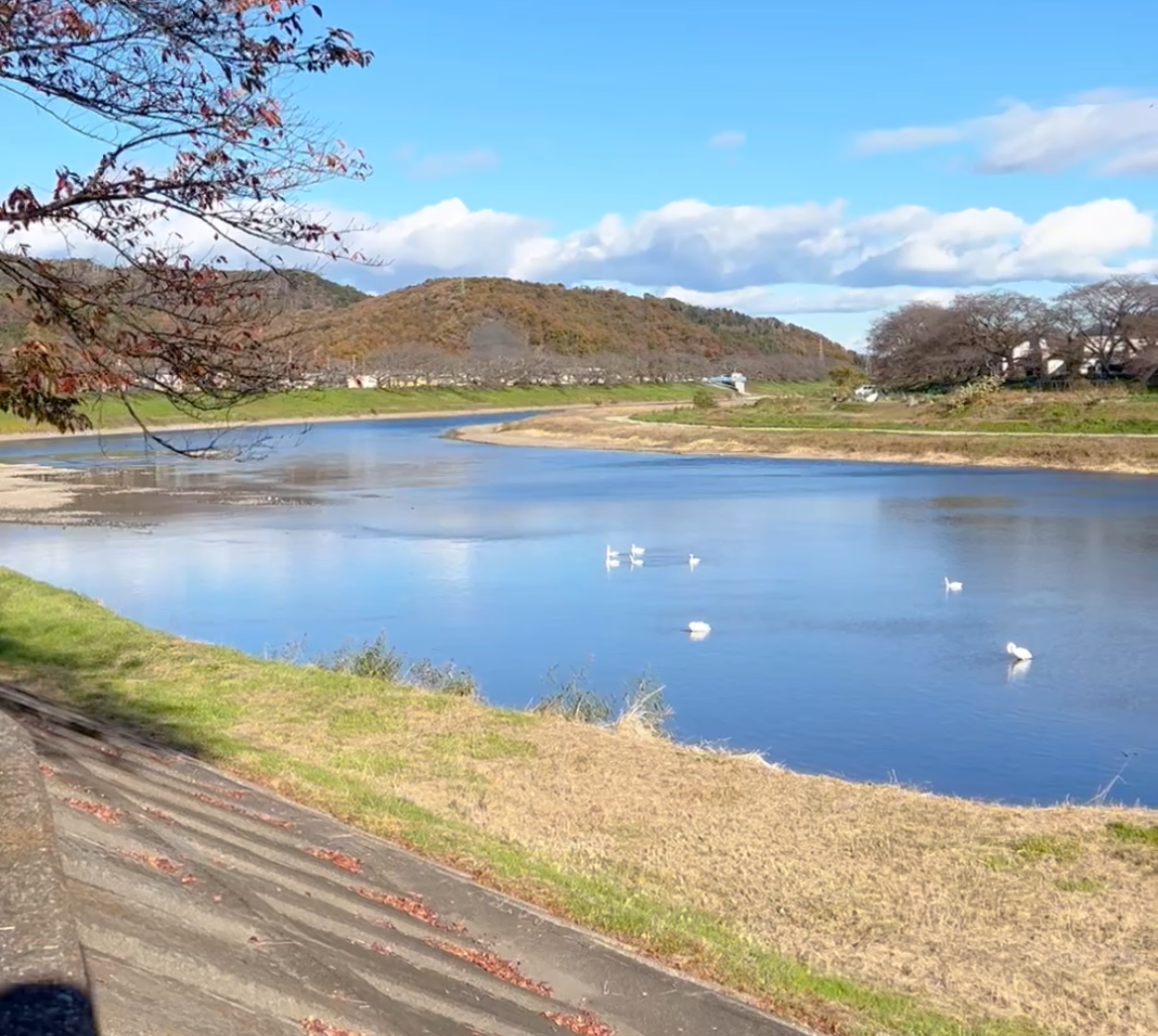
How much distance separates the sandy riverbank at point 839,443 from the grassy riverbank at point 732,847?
1448 inches

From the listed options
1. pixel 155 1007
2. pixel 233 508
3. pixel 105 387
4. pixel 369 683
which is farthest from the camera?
pixel 233 508

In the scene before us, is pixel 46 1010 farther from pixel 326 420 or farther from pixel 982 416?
pixel 326 420

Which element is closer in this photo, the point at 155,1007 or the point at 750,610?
the point at 155,1007

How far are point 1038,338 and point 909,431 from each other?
72.1 ft

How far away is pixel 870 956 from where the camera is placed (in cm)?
721

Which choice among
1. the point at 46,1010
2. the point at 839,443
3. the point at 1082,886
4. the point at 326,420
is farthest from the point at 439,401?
the point at 46,1010

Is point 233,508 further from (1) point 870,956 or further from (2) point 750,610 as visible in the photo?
(1) point 870,956

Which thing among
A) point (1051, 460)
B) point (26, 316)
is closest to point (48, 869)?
point (26, 316)

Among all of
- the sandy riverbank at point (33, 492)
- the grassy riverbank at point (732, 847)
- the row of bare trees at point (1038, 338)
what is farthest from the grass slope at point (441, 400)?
the grassy riverbank at point (732, 847)

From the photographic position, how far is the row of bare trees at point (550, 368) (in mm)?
112188

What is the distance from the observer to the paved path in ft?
14.6

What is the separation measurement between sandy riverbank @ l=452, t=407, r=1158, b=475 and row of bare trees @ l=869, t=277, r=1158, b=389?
1641 centimetres

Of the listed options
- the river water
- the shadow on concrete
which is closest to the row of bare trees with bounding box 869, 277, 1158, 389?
the river water

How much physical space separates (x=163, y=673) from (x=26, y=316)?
661 cm
